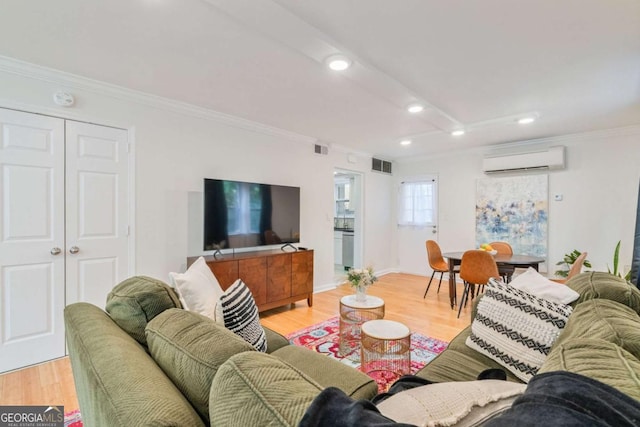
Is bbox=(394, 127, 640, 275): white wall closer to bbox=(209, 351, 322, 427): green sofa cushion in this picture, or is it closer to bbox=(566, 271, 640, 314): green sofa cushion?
bbox=(566, 271, 640, 314): green sofa cushion

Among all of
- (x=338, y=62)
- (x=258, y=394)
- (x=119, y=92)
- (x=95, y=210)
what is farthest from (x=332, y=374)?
(x=119, y=92)

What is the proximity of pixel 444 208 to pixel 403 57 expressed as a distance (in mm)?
3900

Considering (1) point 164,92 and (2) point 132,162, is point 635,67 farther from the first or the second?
(2) point 132,162

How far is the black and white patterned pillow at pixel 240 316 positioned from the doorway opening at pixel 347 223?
9.70 feet

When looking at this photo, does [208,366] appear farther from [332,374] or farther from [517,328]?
[517,328]

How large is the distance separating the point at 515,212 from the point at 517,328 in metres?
3.89

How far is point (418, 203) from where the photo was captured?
5906 millimetres

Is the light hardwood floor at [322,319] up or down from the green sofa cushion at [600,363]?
down

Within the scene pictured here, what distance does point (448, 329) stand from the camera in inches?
125

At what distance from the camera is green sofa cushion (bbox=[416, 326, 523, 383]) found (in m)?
1.41

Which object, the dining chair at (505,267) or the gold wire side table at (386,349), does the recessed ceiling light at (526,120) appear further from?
the gold wire side table at (386,349)

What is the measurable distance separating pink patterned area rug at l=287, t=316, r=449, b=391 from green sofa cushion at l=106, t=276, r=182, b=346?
1.64 meters

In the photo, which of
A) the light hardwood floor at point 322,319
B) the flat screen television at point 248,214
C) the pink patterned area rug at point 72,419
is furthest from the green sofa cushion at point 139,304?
the flat screen television at point 248,214

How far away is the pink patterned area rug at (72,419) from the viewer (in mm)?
1722
